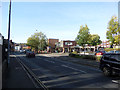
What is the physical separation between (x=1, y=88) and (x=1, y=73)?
307 cm

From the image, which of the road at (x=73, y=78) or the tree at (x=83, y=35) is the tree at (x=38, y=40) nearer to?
the tree at (x=83, y=35)

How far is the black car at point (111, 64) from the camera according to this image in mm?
8413

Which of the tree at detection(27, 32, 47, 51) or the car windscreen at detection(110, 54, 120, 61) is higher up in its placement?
the tree at detection(27, 32, 47, 51)

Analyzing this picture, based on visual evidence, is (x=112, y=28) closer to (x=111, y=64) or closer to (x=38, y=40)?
(x=111, y=64)

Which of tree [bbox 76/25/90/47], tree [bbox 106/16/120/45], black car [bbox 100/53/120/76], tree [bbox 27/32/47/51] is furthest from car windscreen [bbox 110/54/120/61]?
tree [bbox 27/32/47/51]

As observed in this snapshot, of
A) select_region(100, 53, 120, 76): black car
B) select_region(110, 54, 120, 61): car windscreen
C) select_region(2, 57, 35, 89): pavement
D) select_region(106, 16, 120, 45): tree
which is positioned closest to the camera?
select_region(2, 57, 35, 89): pavement

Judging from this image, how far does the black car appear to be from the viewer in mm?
8413

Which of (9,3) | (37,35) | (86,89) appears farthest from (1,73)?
(37,35)

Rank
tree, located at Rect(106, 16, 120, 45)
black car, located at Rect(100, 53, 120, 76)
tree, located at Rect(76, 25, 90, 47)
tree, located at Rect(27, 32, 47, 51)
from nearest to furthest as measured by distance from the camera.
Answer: black car, located at Rect(100, 53, 120, 76), tree, located at Rect(106, 16, 120, 45), tree, located at Rect(76, 25, 90, 47), tree, located at Rect(27, 32, 47, 51)

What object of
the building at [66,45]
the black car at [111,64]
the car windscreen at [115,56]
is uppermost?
the building at [66,45]

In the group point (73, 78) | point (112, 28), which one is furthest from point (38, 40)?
point (73, 78)

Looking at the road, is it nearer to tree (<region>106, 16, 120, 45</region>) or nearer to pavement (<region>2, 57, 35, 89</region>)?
pavement (<region>2, 57, 35, 89</region>)

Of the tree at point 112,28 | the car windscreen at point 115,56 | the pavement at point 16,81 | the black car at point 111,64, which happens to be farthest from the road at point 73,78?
the tree at point 112,28

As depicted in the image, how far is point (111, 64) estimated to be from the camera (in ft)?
29.0
